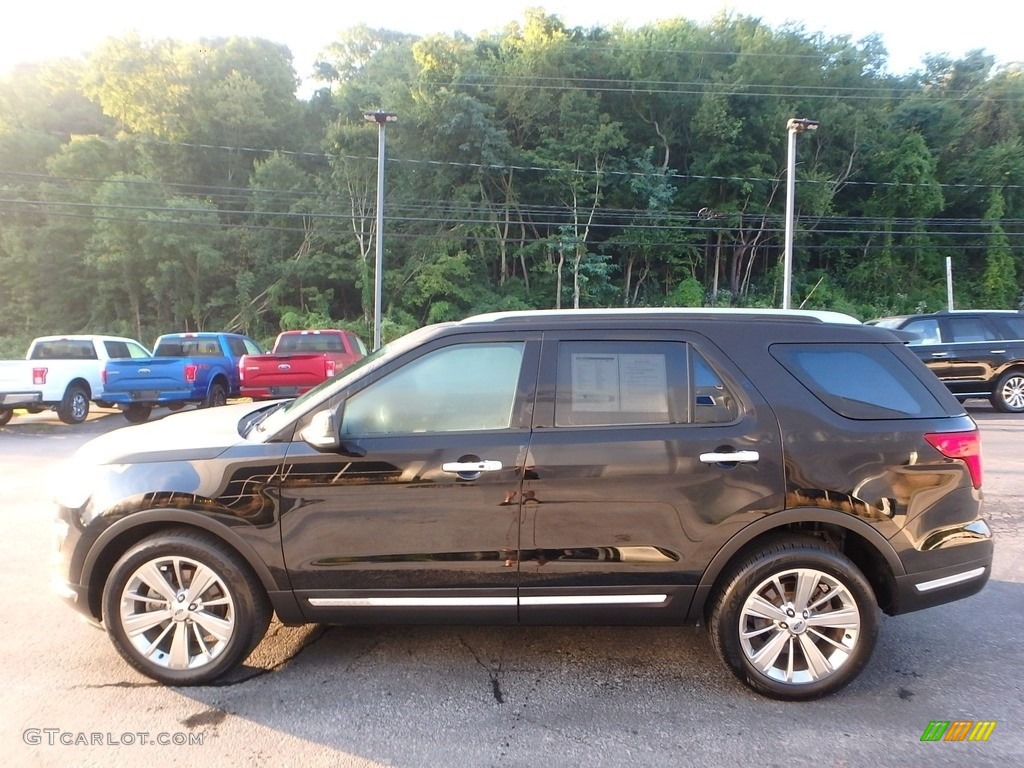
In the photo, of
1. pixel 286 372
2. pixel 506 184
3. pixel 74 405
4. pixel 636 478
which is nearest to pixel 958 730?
pixel 636 478

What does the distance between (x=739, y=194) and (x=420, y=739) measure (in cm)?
3378

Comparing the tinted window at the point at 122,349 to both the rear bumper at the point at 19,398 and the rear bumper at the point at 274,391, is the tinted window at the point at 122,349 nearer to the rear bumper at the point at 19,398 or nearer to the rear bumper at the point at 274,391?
the rear bumper at the point at 19,398

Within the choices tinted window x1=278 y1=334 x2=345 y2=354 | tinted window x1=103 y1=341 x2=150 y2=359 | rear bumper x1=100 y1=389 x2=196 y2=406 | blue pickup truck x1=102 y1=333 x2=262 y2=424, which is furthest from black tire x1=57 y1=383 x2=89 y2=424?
tinted window x1=278 y1=334 x2=345 y2=354

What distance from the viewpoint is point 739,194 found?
32156 mm

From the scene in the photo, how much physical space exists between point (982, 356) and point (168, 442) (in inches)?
544

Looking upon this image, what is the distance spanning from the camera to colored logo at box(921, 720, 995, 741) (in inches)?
107

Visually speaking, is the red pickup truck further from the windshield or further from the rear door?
the rear door

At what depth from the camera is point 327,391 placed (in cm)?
316

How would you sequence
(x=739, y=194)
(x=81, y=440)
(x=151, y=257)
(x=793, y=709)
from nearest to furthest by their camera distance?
1. (x=793, y=709)
2. (x=81, y=440)
3. (x=151, y=257)
4. (x=739, y=194)

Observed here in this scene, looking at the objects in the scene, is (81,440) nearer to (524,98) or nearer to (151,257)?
(151,257)

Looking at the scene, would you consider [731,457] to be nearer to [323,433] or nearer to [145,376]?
[323,433]

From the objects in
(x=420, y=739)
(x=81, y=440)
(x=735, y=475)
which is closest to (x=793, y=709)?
(x=735, y=475)

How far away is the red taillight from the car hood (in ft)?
11.3

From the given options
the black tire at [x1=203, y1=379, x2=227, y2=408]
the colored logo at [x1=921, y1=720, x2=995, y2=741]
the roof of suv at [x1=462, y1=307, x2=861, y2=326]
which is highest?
the roof of suv at [x1=462, y1=307, x2=861, y2=326]
